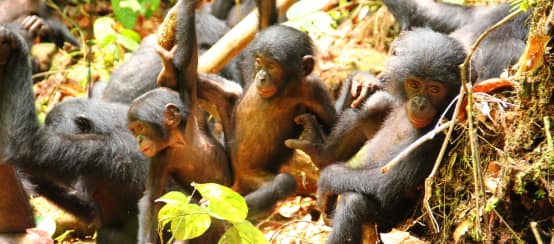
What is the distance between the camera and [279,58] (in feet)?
21.1

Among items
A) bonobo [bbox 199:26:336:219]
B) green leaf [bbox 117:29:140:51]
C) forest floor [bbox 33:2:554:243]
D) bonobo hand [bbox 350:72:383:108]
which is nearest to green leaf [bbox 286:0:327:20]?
bonobo [bbox 199:26:336:219]

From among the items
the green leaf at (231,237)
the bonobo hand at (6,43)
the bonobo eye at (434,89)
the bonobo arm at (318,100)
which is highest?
the bonobo hand at (6,43)

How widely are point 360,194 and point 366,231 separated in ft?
0.89

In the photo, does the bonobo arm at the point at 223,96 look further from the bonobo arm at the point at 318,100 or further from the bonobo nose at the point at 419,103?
the bonobo nose at the point at 419,103

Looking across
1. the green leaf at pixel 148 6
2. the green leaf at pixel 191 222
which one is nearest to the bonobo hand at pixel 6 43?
the green leaf at pixel 191 222

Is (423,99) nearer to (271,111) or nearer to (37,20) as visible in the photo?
(271,111)

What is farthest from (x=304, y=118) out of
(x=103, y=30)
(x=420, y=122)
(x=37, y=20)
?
(x=37, y=20)

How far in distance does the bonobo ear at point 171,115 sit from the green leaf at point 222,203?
1.24 m

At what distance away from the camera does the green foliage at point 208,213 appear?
5.15 m

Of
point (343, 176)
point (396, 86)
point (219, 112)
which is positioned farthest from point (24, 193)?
point (396, 86)

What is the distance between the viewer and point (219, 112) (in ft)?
23.9

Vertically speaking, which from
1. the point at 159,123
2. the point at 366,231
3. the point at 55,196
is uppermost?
the point at 159,123

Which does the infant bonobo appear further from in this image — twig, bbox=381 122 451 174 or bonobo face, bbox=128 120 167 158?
twig, bbox=381 122 451 174

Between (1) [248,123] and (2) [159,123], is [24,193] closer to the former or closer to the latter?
(2) [159,123]
